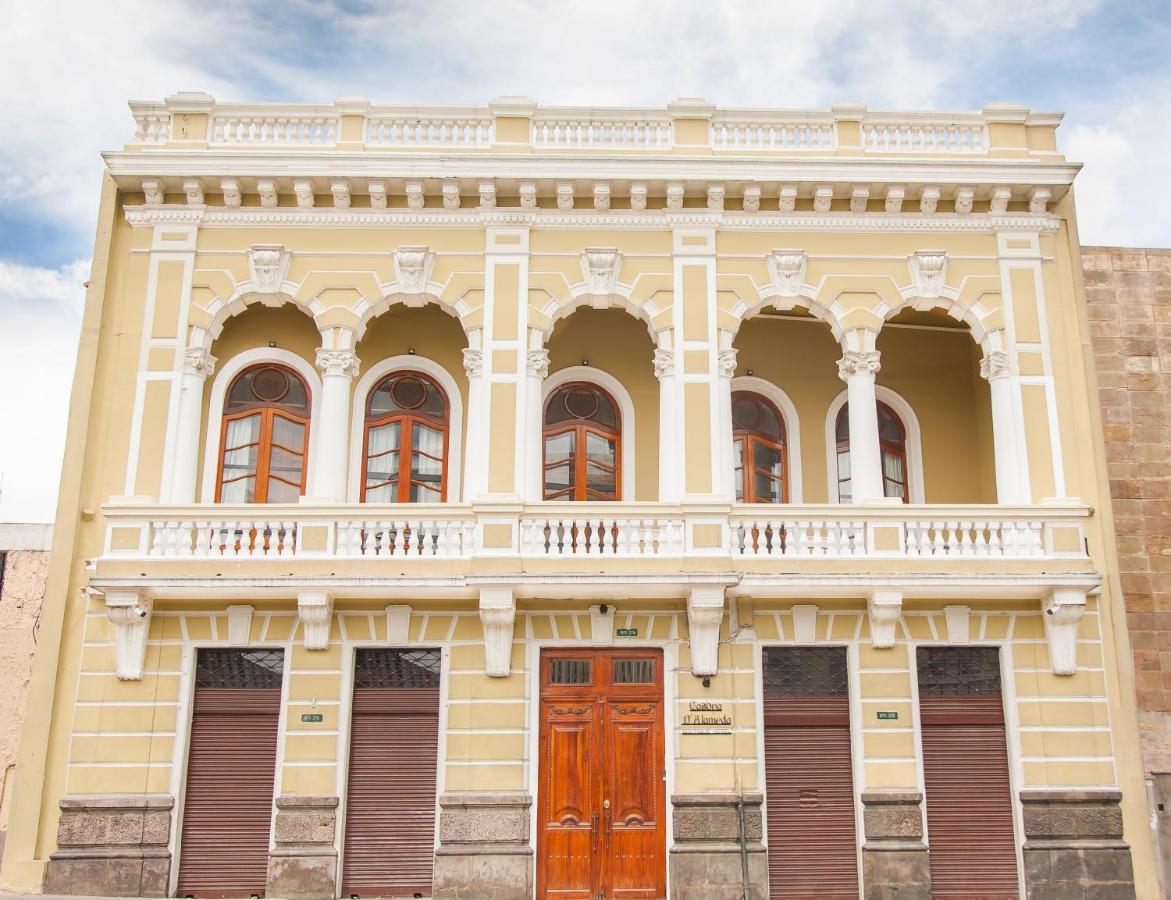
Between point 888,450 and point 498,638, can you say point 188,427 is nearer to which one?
point 498,638

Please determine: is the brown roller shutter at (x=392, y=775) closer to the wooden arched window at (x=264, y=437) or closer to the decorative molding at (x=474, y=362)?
the wooden arched window at (x=264, y=437)

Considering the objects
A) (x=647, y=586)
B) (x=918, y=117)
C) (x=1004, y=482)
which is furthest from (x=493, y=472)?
(x=918, y=117)

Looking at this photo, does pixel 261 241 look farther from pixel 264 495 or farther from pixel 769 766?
pixel 769 766

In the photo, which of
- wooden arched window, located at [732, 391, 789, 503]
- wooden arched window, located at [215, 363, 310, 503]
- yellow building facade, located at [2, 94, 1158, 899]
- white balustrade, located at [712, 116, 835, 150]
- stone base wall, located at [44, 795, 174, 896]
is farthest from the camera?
wooden arched window, located at [732, 391, 789, 503]

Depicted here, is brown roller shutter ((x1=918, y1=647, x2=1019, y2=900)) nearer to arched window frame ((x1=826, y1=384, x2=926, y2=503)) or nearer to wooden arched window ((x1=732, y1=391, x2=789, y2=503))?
arched window frame ((x1=826, y1=384, x2=926, y2=503))

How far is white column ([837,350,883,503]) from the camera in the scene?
15.0 m

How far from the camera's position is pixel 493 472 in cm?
1466

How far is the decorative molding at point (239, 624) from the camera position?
571 inches

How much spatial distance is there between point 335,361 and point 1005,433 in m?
8.90

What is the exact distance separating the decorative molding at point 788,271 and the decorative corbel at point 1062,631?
5153 millimetres

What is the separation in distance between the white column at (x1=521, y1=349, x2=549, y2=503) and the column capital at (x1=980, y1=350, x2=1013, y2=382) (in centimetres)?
592

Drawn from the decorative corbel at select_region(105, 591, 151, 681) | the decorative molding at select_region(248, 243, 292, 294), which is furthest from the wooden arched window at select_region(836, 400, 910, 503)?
the decorative corbel at select_region(105, 591, 151, 681)

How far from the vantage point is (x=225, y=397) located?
52.7ft

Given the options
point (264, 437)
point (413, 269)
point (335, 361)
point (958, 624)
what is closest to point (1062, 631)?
point (958, 624)
